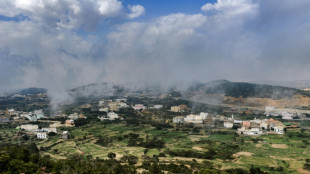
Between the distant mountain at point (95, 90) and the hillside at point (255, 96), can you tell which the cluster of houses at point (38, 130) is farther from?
the distant mountain at point (95, 90)

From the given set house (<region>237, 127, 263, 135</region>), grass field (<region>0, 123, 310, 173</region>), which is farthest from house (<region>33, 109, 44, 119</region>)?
house (<region>237, 127, 263, 135</region>)

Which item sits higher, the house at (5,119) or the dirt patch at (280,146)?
the house at (5,119)

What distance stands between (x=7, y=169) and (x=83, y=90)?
441 ft

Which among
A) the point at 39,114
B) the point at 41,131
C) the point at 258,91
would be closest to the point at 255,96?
the point at 258,91

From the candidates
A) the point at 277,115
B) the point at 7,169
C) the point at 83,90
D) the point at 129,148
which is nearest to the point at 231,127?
the point at 277,115

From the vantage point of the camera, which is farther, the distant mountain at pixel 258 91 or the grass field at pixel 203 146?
the distant mountain at pixel 258 91

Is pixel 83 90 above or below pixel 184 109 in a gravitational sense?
above

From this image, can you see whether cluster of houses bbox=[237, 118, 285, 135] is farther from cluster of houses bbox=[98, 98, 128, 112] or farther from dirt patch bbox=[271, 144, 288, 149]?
cluster of houses bbox=[98, 98, 128, 112]

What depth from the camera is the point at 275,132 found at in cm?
5419

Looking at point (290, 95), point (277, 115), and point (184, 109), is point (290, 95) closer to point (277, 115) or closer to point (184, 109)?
point (277, 115)

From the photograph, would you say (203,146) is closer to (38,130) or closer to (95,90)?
(38,130)

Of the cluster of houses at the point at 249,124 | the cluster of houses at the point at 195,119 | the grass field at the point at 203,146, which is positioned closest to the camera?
the grass field at the point at 203,146

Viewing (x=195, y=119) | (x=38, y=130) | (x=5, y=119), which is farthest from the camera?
(x=195, y=119)

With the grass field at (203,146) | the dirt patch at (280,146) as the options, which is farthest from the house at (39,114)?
the dirt patch at (280,146)
